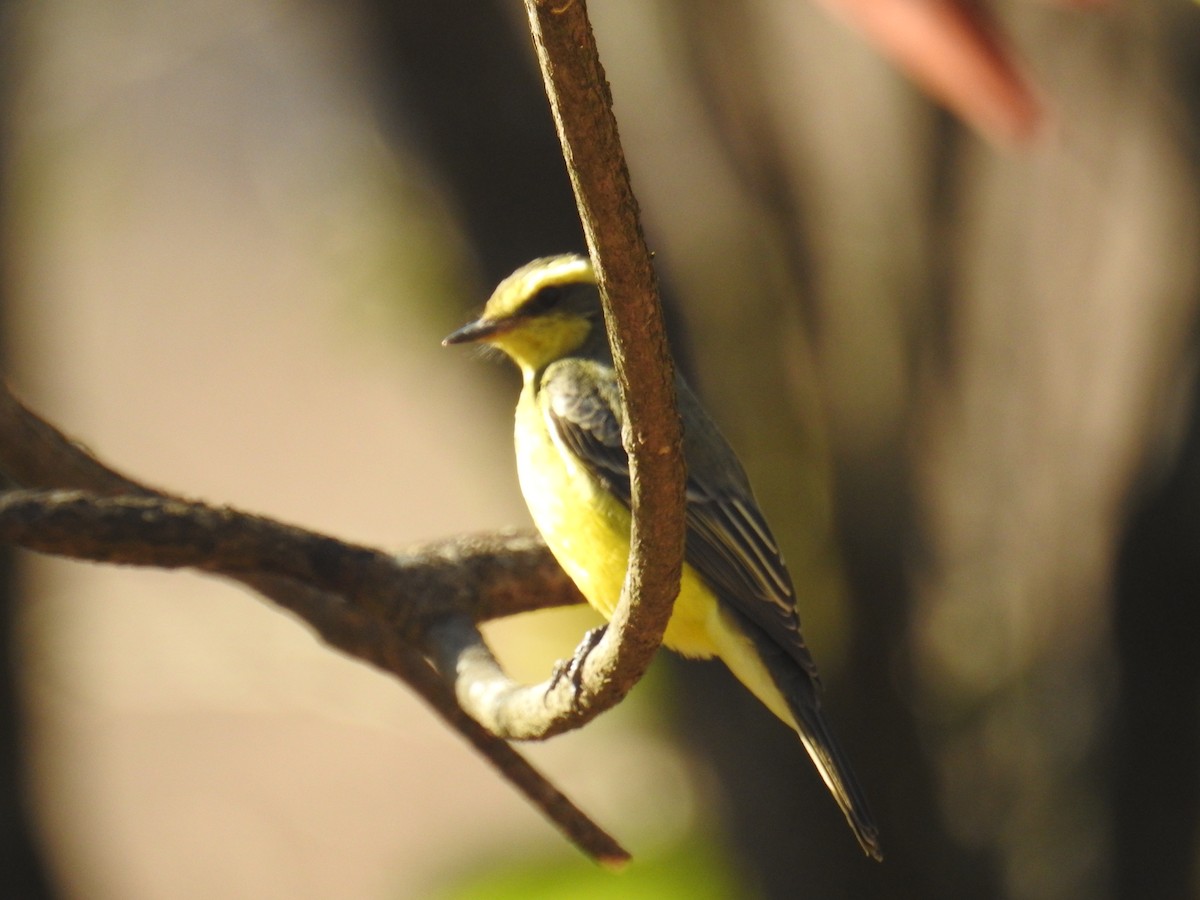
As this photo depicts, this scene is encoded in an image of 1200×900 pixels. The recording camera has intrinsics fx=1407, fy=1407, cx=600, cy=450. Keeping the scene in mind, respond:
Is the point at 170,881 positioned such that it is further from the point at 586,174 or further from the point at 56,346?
the point at 586,174

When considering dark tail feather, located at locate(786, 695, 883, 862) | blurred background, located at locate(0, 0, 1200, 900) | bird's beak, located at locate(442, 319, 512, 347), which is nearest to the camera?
dark tail feather, located at locate(786, 695, 883, 862)

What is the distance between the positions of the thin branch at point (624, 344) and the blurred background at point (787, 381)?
7.78 ft

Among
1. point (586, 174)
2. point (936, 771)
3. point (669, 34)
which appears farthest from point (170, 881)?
point (586, 174)

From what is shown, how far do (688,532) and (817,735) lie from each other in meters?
0.43

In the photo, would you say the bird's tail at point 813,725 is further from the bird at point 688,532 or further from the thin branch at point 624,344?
the thin branch at point 624,344

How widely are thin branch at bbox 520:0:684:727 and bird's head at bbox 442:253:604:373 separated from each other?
1.14m

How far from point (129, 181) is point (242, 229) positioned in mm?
559

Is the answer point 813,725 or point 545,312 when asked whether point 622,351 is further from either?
point 545,312

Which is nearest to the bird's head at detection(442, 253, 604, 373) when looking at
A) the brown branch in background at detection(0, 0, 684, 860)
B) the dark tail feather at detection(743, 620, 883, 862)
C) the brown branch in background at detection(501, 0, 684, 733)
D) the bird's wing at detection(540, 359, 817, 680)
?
the bird's wing at detection(540, 359, 817, 680)

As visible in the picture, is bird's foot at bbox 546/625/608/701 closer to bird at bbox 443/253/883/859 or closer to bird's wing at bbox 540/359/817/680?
bird at bbox 443/253/883/859

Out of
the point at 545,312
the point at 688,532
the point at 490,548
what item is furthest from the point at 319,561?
the point at 545,312

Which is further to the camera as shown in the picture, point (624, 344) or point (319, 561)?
point (319, 561)

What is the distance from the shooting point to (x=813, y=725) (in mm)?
2514

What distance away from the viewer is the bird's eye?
2920mm
